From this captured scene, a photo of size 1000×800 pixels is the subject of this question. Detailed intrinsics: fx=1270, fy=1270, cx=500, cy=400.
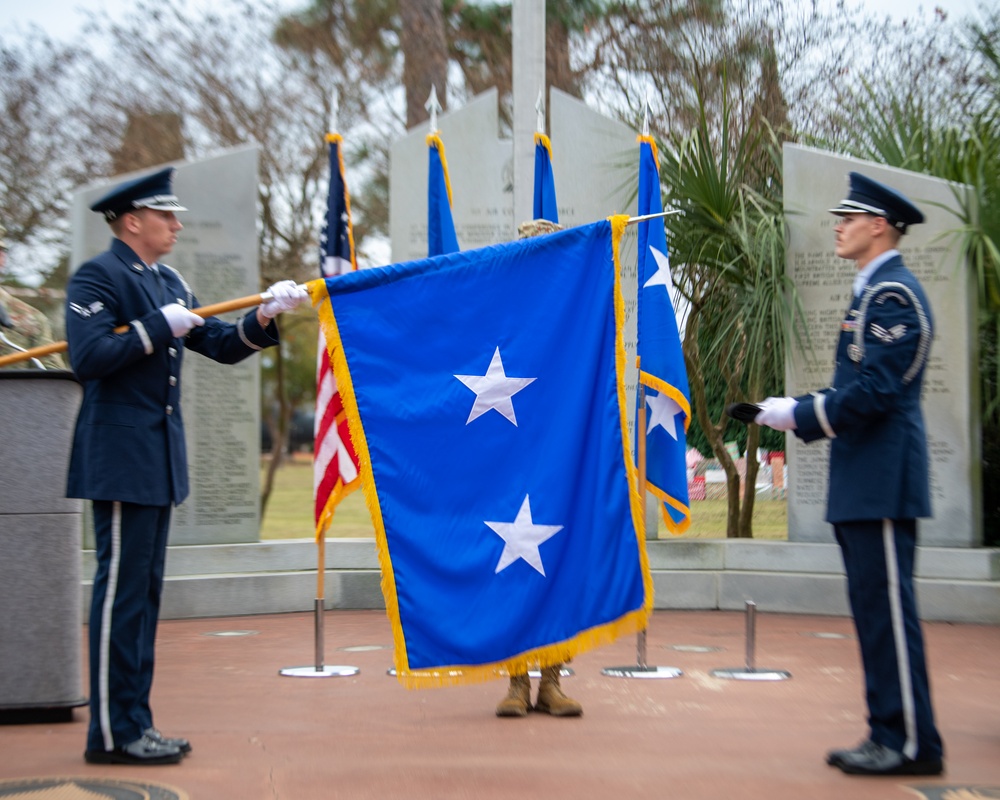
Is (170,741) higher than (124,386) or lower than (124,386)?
lower

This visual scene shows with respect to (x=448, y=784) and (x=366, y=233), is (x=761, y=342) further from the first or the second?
→ (x=366, y=233)

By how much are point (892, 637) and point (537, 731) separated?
4.66ft

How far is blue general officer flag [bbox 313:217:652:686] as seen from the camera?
4668 millimetres

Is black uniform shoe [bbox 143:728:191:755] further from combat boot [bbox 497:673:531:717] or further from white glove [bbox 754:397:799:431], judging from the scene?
white glove [bbox 754:397:799:431]

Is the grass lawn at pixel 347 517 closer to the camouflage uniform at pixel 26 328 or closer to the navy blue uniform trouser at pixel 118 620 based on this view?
the camouflage uniform at pixel 26 328

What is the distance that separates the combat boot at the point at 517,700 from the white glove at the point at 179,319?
6.36 feet

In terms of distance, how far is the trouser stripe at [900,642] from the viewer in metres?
4.15

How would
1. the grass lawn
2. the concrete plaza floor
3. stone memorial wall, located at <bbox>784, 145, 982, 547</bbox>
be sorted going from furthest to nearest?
Result: the grass lawn, stone memorial wall, located at <bbox>784, 145, 982, 547</bbox>, the concrete plaza floor

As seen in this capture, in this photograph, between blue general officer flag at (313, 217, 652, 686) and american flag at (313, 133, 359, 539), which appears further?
american flag at (313, 133, 359, 539)

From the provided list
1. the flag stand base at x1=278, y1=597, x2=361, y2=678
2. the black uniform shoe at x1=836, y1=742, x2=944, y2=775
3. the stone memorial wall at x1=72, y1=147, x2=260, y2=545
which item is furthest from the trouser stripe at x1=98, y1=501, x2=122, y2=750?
the stone memorial wall at x1=72, y1=147, x2=260, y2=545

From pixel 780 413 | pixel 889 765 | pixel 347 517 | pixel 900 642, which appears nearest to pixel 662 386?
pixel 780 413

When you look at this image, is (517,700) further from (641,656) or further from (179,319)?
(179,319)

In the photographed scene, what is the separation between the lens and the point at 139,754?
14.0 ft

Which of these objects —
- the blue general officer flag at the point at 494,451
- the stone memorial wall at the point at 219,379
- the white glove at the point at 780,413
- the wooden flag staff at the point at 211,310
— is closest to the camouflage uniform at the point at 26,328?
the wooden flag staff at the point at 211,310
